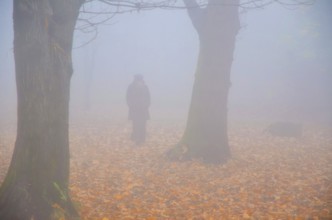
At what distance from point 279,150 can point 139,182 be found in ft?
19.3

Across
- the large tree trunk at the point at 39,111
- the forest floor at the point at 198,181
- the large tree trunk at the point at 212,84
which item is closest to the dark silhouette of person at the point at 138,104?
the forest floor at the point at 198,181

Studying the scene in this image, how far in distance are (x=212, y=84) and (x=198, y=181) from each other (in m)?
3.06

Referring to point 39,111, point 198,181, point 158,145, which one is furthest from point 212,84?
point 39,111

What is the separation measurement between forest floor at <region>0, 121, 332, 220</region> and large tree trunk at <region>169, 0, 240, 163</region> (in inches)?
19.6

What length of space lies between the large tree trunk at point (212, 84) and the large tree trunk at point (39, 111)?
512 centimetres

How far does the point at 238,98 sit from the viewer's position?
106 ft

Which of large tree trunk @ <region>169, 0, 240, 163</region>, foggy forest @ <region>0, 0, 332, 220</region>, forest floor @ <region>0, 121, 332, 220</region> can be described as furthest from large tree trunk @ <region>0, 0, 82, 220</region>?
large tree trunk @ <region>169, 0, 240, 163</region>

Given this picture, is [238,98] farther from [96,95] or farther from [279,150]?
[279,150]

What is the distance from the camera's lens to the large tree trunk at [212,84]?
10328 mm

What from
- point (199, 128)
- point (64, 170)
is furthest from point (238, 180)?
point (64, 170)

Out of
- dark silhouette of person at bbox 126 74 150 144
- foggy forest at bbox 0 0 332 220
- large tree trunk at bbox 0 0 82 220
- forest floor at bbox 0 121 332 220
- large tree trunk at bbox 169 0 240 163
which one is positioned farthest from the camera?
dark silhouette of person at bbox 126 74 150 144

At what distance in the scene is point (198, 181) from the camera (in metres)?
8.72

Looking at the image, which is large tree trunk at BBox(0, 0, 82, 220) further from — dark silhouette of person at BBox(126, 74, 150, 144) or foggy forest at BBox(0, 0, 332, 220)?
dark silhouette of person at BBox(126, 74, 150, 144)

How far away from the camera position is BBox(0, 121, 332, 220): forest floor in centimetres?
677
